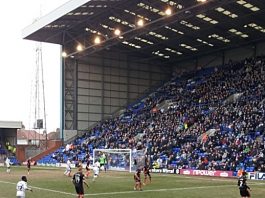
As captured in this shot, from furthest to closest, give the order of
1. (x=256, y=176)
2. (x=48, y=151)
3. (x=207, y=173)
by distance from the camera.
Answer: (x=48, y=151), (x=207, y=173), (x=256, y=176)

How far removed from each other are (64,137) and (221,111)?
88.2ft

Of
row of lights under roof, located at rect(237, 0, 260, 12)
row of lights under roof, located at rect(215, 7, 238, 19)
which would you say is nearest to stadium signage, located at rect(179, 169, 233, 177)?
row of lights under roof, located at rect(215, 7, 238, 19)

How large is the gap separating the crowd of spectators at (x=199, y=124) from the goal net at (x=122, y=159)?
1.47 metres

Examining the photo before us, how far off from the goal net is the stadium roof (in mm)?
13437

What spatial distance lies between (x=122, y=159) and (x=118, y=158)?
765mm

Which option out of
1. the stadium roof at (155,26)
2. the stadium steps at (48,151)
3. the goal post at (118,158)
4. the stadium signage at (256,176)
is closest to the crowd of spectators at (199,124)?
the stadium signage at (256,176)

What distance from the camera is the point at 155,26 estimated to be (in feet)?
167

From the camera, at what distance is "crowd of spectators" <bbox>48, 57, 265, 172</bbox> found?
43.6m

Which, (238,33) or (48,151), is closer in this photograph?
(238,33)

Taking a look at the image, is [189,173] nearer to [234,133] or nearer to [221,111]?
[234,133]

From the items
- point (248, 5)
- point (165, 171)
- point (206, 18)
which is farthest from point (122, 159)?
point (248, 5)

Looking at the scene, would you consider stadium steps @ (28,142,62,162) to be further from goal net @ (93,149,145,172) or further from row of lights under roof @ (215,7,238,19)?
row of lights under roof @ (215,7,238,19)

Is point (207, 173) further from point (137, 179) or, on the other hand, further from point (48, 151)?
point (48, 151)

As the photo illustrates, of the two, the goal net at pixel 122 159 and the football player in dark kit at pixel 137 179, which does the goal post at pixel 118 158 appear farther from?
the football player in dark kit at pixel 137 179
